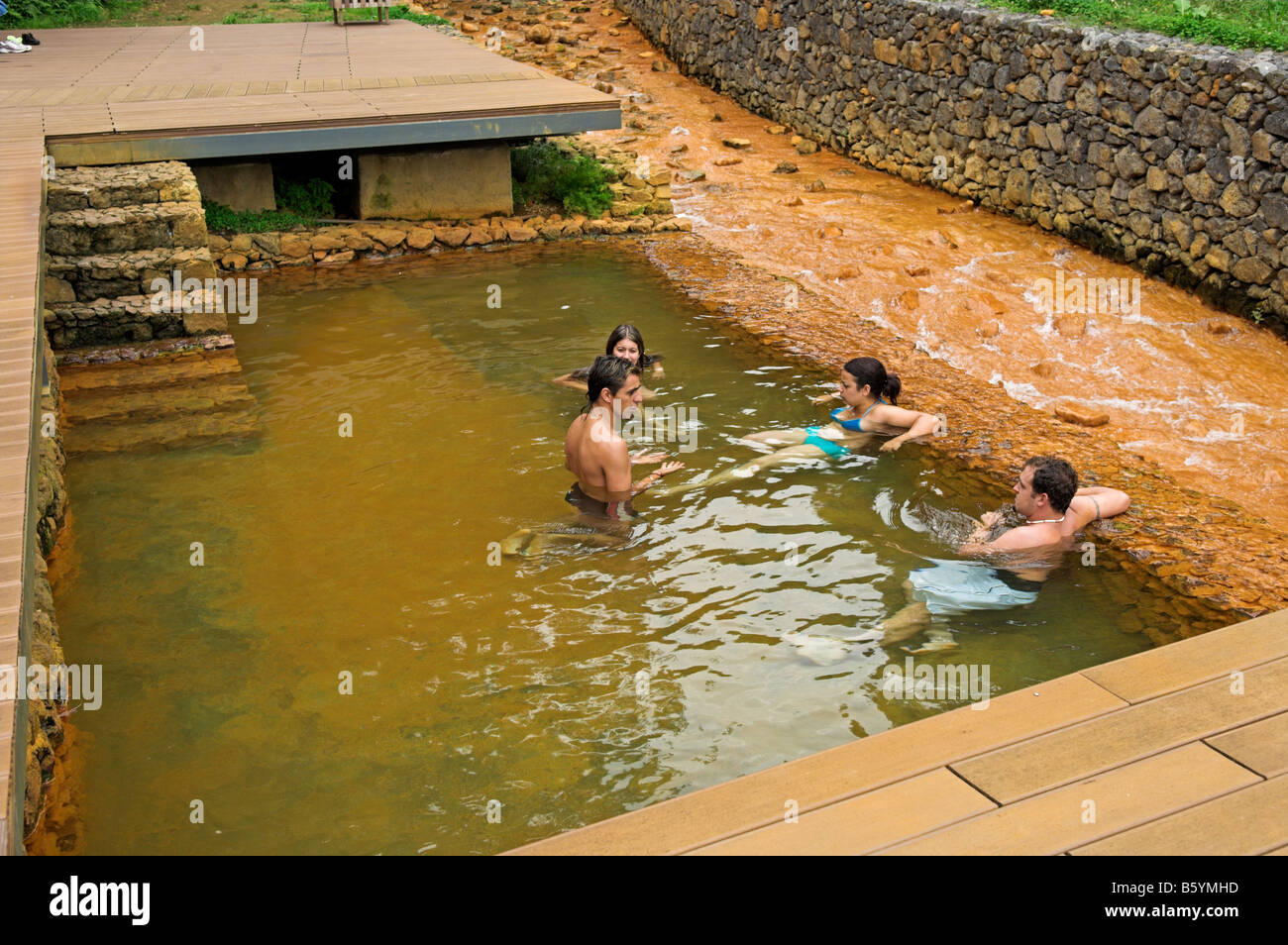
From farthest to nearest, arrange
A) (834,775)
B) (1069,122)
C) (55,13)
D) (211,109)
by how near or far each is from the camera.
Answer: (55,13) < (1069,122) < (211,109) < (834,775)

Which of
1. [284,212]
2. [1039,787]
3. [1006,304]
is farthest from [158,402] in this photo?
[1006,304]

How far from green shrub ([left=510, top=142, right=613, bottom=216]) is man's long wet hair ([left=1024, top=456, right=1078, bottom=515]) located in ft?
24.0

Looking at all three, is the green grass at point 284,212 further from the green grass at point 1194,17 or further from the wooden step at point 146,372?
the green grass at point 1194,17

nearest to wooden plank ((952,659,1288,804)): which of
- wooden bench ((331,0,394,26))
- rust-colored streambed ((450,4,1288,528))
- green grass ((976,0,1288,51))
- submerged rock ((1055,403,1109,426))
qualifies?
rust-colored streambed ((450,4,1288,528))

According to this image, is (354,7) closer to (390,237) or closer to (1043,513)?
(390,237)

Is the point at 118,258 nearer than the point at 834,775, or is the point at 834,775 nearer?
the point at 834,775

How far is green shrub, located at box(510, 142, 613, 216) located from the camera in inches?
471

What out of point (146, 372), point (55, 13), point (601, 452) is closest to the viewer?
point (601, 452)

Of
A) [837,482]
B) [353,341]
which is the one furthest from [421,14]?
[837,482]

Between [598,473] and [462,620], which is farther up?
[598,473]

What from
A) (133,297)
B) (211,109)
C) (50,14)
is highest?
(50,14)

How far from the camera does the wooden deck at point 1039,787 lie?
297cm

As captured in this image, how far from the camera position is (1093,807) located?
3084 millimetres

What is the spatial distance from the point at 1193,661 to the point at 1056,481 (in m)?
1.95
